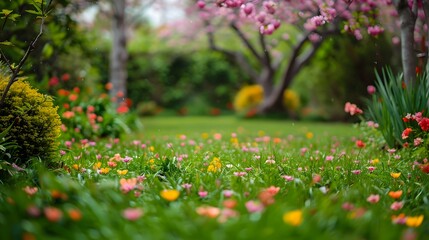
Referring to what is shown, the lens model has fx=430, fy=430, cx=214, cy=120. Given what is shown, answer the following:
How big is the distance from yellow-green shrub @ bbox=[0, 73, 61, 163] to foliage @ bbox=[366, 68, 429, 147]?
2.89m

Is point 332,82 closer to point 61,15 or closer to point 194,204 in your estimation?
point 61,15

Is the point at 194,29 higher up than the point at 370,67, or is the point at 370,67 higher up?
the point at 194,29

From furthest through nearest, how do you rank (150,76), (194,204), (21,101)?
(150,76), (21,101), (194,204)

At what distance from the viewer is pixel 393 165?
11.0 feet

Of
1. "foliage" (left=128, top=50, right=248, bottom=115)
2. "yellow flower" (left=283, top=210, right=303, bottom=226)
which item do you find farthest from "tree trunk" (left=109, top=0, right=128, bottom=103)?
"yellow flower" (left=283, top=210, right=303, bottom=226)

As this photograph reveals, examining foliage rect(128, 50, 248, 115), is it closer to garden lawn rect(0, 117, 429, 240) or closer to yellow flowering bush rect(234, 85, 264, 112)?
yellow flowering bush rect(234, 85, 264, 112)

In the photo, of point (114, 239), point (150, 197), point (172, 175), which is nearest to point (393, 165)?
point (172, 175)

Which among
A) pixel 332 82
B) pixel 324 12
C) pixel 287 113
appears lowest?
pixel 287 113

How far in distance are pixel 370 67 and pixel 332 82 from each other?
3.37 feet

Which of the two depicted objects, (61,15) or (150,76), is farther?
(150,76)

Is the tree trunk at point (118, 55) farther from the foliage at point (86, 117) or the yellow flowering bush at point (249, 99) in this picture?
the yellow flowering bush at point (249, 99)

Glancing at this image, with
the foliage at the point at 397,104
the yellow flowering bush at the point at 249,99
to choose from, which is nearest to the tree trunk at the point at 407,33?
the foliage at the point at 397,104

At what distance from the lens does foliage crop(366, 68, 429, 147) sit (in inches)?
151

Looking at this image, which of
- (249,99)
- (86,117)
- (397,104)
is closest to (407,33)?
(397,104)
